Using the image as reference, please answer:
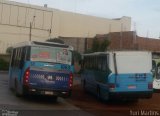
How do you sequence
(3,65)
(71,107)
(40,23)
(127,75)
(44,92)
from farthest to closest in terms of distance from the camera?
(40,23) < (3,65) < (127,75) < (44,92) < (71,107)

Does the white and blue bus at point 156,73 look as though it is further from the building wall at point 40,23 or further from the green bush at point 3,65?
the building wall at point 40,23

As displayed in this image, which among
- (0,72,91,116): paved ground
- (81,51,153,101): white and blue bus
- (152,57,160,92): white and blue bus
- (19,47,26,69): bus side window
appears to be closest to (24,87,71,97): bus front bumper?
(0,72,91,116): paved ground

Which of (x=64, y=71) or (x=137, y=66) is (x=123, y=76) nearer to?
(x=137, y=66)

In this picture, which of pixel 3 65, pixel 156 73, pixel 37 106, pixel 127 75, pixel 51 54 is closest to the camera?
pixel 37 106

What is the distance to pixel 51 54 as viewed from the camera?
21125mm

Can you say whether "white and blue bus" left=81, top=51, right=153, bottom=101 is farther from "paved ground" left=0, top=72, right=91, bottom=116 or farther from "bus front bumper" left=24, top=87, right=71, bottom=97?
"bus front bumper" left=24, top=87, right=71, bottom=97

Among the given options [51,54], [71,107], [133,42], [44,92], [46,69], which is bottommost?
[71,107]

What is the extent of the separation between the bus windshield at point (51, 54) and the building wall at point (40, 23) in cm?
6222


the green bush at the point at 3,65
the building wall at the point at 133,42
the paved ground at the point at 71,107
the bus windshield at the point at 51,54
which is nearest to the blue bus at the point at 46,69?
the bus windshield at the point at 51,54

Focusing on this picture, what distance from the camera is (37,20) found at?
86562mm

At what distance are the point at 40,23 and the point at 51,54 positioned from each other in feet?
217

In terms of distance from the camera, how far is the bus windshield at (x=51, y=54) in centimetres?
2086

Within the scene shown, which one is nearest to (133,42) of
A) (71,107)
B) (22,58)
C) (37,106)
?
(22,58)

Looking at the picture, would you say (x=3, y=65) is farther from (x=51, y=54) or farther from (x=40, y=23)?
(x=51, y=54)
